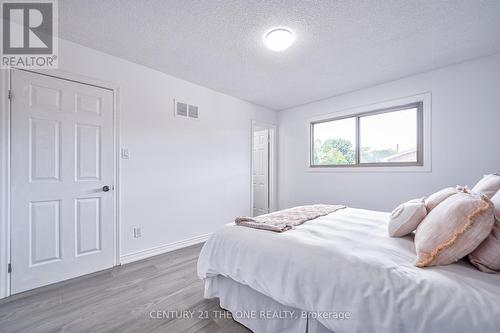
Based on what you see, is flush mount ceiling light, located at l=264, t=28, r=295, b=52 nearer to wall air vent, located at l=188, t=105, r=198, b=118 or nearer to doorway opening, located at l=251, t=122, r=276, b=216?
wall air vent, located at l=188, t=105, r=198, b=118

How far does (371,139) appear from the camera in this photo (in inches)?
129

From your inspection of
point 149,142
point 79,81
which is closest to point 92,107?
point 79,81

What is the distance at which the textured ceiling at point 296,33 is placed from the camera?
1.66m

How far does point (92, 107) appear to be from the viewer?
2.27m

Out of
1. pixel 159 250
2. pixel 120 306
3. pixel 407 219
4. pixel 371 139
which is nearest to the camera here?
pixel 407 219

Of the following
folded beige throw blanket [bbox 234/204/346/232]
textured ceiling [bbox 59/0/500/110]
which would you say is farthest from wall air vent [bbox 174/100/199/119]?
folded beige throw blanket [bbox 234/204/346/232]

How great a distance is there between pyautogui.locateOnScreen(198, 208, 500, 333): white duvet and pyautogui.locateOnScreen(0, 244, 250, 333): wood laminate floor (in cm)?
38

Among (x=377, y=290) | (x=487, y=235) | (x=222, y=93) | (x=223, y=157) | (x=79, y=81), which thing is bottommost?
(x=377, y=290)

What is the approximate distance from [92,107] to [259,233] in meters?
2.31

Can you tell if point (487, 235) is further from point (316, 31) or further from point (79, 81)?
point (79, 81)

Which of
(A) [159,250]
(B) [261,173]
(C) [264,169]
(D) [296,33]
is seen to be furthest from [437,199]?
(B) [261,173]

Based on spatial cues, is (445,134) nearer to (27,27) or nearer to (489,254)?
(489,254)

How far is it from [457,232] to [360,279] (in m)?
0.49

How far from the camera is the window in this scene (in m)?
2.88
